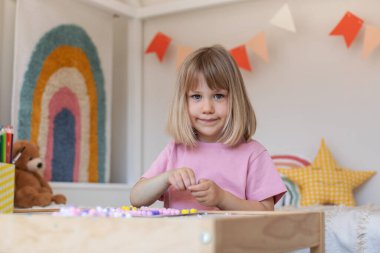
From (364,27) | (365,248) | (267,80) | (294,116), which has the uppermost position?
(364,27)

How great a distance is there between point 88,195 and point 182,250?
1.70 meters

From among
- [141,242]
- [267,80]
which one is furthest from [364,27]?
[141,242]

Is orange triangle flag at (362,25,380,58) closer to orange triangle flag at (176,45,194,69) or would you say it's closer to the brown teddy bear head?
orange triangle flag at (176,45,194,69)

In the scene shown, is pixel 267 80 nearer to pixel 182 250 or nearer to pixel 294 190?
pixel 294 190

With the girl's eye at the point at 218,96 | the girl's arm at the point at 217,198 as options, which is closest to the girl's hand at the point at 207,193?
the girl's arm at the point at 217,198

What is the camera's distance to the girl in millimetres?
1044

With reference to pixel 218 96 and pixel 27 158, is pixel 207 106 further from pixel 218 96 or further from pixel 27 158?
pixel 27 158

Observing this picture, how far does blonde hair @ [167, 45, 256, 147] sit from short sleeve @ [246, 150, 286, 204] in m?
0.06

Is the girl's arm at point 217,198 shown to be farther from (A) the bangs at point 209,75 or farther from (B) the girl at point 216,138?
(A) the bangs at point 209,75

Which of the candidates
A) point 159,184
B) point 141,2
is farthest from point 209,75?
point 141,2

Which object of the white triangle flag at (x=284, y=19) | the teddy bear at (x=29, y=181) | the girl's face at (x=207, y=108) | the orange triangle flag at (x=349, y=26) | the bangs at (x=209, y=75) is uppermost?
the white triangle flag at (x=284, y=19)

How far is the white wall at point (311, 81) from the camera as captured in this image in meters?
2.03

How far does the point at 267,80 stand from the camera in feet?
7.34

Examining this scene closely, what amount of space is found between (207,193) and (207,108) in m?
0.24
